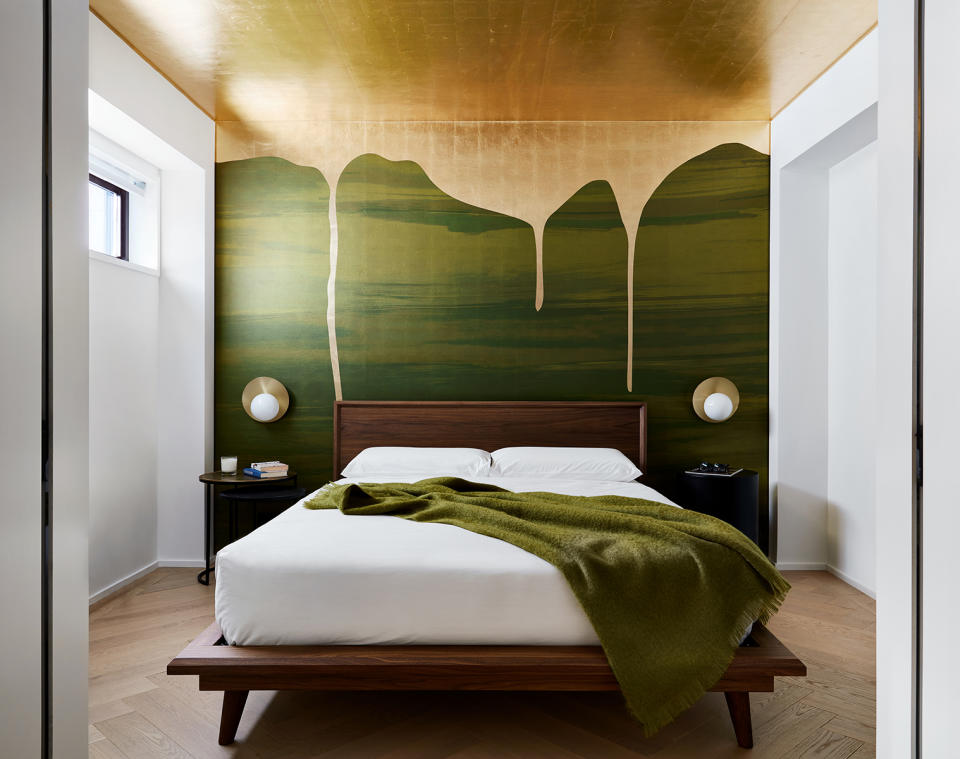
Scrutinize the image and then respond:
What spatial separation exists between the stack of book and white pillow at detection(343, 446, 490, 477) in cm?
38

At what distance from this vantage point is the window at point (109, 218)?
3510 mm

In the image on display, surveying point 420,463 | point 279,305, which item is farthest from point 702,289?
point 279,305

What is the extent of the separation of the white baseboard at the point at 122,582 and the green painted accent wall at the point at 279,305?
80 centimetres

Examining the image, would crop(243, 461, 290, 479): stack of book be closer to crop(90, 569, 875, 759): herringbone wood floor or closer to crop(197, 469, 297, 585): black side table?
crop(197, 469, 297, 585): black side table

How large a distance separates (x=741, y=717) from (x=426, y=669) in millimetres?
975

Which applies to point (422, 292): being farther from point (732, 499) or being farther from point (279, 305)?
point (732, 499)

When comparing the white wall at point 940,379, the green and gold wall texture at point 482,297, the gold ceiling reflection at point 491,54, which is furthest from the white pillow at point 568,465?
the white wall at point 940,379

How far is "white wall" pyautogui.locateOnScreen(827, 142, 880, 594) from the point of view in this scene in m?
3.53

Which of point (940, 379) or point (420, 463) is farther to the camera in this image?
point (420, 463)

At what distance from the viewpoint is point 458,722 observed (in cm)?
216

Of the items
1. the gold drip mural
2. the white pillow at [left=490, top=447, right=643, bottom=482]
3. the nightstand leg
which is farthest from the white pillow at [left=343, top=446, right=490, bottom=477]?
the nightstand leg

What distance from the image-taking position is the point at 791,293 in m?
3.95

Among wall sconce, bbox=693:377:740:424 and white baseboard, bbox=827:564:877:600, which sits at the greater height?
wall sconce, bbox=693:377:740:424

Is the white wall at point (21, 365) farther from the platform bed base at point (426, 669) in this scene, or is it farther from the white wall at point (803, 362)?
the white wall at point (803, 362)
